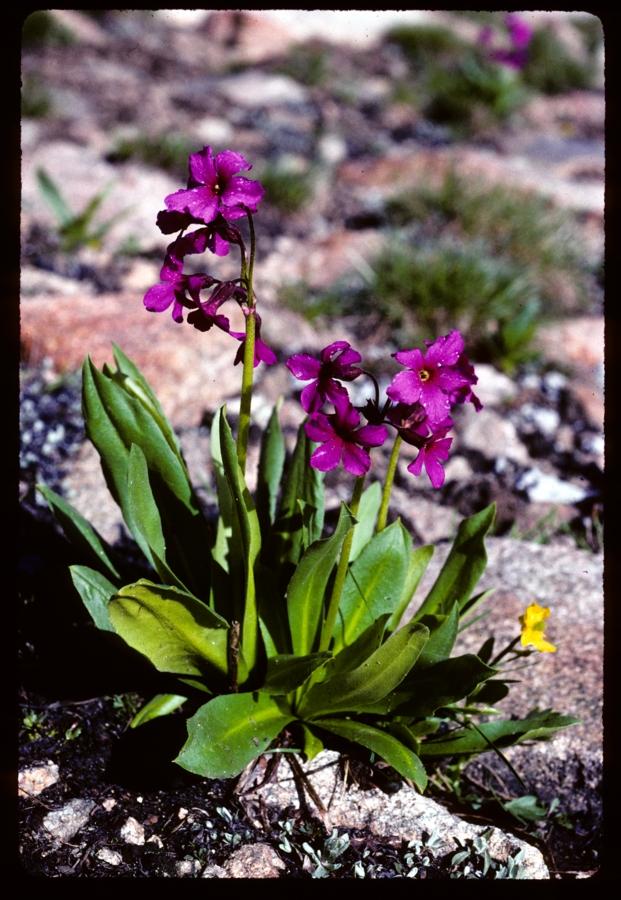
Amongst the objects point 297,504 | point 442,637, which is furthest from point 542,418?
point 442,637

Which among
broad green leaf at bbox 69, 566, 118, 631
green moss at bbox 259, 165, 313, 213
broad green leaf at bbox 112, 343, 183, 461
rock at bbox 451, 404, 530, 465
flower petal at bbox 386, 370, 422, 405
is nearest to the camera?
flower petal at bbox 386, 370, 422, 405

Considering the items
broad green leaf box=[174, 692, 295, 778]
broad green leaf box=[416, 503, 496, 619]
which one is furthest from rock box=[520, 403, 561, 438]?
broad green leaf box=[174, 692, 295, 778]

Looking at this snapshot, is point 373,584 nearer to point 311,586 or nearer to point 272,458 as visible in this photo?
point 311,586

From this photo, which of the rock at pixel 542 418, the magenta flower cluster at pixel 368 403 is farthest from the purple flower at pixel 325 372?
the rock at pixel 542 418

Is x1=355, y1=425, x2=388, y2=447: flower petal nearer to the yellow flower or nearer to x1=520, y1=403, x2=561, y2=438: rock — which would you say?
the yellow flower

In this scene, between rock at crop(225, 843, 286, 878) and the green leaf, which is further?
the green leaf

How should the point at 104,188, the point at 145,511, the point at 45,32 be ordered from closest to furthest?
the point at 145,511 < the point at 104,188 < the point at 45,32
